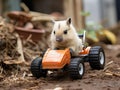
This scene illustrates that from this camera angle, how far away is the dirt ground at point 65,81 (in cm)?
462

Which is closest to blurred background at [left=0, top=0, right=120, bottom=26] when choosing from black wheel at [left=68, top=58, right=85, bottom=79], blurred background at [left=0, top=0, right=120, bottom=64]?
blurred background at [left=0, top=0, right=120, bottom=64]

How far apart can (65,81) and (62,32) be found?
0.57 metres

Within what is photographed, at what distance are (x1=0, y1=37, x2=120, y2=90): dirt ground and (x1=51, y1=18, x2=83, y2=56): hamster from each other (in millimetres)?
357

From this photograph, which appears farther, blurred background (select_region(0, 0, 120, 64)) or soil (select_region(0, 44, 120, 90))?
blurred background (select_region(0, 0, 120, 64))

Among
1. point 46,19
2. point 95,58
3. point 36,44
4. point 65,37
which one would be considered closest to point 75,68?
point 65,37

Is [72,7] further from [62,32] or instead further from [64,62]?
[64,62]

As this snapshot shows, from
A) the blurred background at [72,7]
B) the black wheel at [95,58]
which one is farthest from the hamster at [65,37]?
the blurred background at [72,7]

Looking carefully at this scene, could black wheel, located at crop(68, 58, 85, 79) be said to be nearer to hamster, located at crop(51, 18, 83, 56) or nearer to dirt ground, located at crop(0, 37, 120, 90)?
dirt ground, located at crop(0, 37, 120, 90)

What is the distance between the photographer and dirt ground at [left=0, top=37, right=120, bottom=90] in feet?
15.2

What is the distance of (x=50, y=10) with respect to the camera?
35.5 ft

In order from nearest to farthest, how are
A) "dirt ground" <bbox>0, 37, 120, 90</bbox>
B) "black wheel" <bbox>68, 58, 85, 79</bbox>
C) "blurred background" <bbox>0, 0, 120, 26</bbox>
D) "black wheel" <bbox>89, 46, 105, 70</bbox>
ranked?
1. "dirt ground" <bbox>0, 37, 120, 90</bbox>
2. "black wheel" <bbox>68, 58, 85, 79</bbox>
3. "black wheel" <bbox>89, 46, 105, 70</bbox>
4. "blurred background" <bbox>0, 0, 120, 26</bbox>

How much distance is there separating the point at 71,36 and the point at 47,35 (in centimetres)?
298

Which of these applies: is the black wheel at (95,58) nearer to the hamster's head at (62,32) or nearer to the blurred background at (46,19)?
the hamster's head at (62,32)

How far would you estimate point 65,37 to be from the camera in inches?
197
